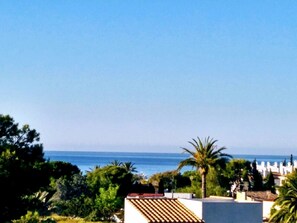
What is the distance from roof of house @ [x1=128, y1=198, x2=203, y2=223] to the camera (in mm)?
35219

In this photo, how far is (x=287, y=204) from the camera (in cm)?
5744

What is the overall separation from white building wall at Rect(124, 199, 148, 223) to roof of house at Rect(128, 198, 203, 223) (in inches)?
6.7

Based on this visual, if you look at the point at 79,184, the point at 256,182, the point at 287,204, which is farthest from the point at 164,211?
the point at 256,182

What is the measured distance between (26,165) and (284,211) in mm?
24361

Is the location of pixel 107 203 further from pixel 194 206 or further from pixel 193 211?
pixel 194 206

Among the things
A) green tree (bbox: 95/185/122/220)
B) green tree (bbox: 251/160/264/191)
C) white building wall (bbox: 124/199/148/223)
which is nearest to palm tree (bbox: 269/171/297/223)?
green tree (bbox: 95/185/122/220)

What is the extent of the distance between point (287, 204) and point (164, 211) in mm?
24049

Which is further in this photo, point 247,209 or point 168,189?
point 168,189

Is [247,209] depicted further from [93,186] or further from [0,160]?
[93,186]

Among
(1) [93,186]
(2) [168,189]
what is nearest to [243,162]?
(2) [168,189]

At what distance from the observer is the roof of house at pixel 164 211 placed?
1387 inches

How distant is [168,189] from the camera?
313 ft

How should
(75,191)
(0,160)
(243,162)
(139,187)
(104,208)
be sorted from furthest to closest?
(243,162), (139,187), (75,191), (104,208), (0,160)

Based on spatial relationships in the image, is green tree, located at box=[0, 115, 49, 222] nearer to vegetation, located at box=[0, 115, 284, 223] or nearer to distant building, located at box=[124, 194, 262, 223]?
vegetation, located at box=[0, 115, 284, 223]
